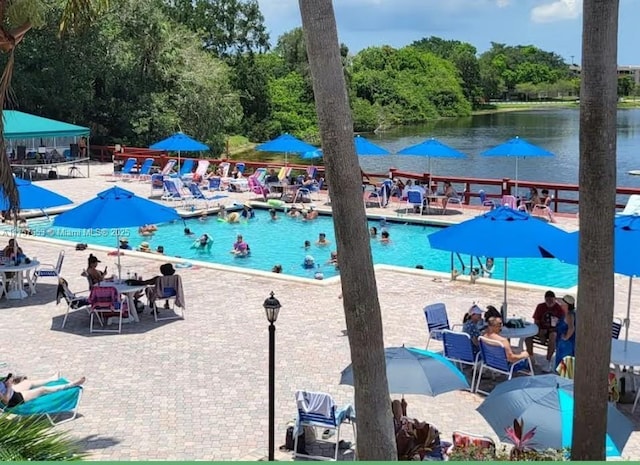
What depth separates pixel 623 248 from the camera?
9.44m

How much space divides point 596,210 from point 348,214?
5.29 ft

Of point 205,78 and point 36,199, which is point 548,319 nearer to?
point 36,199

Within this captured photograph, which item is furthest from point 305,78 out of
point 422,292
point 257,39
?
point 422,292

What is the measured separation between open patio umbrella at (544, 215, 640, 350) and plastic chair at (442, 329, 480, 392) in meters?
1.44

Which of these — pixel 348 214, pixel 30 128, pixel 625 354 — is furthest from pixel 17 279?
pixel 30 128

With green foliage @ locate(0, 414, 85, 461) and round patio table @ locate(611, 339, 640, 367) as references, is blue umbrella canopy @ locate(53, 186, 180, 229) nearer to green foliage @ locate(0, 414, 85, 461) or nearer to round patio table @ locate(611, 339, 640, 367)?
round patio table @ locate(611, 339, 640, 367)

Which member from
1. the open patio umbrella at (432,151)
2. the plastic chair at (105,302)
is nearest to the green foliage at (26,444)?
the plastic chair at (105,302)

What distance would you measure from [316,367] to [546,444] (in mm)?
4222

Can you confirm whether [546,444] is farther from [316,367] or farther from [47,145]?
[47,145]

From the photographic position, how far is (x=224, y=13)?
6831cm

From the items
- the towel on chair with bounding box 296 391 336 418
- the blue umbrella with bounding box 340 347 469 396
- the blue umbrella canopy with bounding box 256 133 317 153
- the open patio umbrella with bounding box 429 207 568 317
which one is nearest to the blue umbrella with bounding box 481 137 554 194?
the blue umbrella canopy with bounding box 256 133 317 153

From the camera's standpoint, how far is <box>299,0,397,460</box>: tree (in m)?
5.00

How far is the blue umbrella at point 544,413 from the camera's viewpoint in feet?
22.4

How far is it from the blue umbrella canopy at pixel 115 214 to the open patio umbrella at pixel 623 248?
5.87 meters
